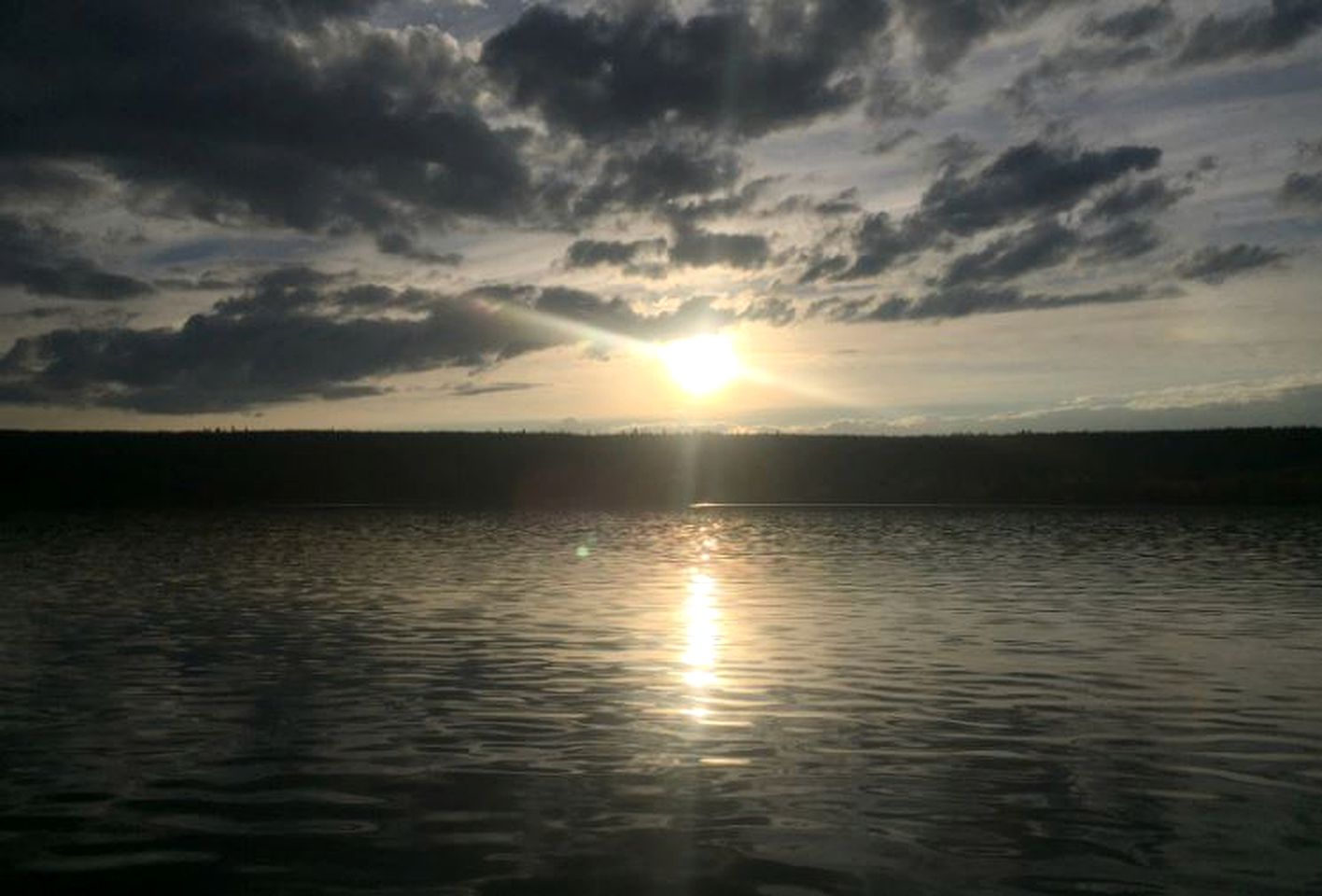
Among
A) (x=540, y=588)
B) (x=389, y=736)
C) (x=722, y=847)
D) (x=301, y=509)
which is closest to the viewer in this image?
(x=722, y=847)

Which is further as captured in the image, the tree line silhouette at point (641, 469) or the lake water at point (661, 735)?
the tree line silhouette at point (641, 469)

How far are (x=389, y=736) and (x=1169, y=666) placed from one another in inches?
517

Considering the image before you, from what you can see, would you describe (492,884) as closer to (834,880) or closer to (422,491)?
(834,880)

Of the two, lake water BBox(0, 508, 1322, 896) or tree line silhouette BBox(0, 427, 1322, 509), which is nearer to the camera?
lake water BBox(0, 508, 1322, 896)

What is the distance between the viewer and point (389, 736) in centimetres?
1744

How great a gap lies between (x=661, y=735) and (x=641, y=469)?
105339mm

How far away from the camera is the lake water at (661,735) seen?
11977 mm

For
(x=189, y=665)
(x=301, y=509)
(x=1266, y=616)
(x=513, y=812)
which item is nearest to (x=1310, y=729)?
(x=513, y=812)

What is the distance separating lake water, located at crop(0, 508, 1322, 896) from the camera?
12.0 m

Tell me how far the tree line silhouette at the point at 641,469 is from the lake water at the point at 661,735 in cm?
6733

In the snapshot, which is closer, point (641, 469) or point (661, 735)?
point (661, 735)

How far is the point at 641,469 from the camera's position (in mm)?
122875

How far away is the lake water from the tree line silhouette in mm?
67326

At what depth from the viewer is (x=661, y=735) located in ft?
57.6
